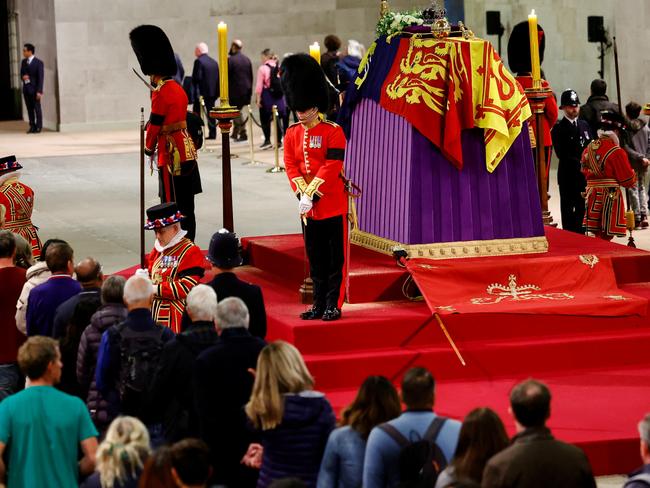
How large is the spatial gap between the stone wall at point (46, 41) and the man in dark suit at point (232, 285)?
20401 mm

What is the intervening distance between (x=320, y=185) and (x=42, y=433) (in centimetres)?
404

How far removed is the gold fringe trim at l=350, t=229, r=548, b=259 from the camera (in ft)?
37.4

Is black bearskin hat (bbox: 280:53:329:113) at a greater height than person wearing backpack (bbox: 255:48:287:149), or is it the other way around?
person wearing backpack (bbox: 255:48:287:149)

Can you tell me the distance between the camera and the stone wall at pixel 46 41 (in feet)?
94.9

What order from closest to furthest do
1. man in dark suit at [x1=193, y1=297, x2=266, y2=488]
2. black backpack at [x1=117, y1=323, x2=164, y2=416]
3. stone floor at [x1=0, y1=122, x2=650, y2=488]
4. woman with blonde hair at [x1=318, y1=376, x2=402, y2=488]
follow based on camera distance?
woman with blonde hair at [x1=318, y1=376, x2=402, y2=488] → man in dark suit at [x1=193, y1=297, x2=266, y2=488] → black backpack at [x1=117, y1=323, x2=164, y2=416] → stone floor at [x1=0, y1=122, x2=650, y2=488]

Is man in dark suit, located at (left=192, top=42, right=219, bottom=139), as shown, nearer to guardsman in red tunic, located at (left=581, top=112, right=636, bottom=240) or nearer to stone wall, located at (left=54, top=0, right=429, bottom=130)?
stone wall, located at (left=54, top=0, right=429, bottom=130)

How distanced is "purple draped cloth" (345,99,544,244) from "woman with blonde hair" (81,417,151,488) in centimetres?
530

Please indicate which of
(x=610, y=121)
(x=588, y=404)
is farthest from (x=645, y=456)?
(x=610, y=121)

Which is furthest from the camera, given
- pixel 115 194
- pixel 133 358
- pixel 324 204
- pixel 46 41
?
pixel 46 41

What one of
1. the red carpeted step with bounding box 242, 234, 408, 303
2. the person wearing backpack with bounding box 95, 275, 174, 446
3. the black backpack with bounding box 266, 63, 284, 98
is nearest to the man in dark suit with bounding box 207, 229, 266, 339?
the person wearing backpack with bounding box 95, 275, 174, 446

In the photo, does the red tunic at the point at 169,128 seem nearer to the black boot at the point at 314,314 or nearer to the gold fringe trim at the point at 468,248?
the gold fringe trim at the point at 468,248

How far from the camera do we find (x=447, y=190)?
1147 cm

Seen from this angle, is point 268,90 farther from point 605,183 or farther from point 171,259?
point 171,259

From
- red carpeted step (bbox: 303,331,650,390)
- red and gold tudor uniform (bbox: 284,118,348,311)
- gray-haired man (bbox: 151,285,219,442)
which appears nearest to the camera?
gray-haired man (bbox: 151,285,219,442)
